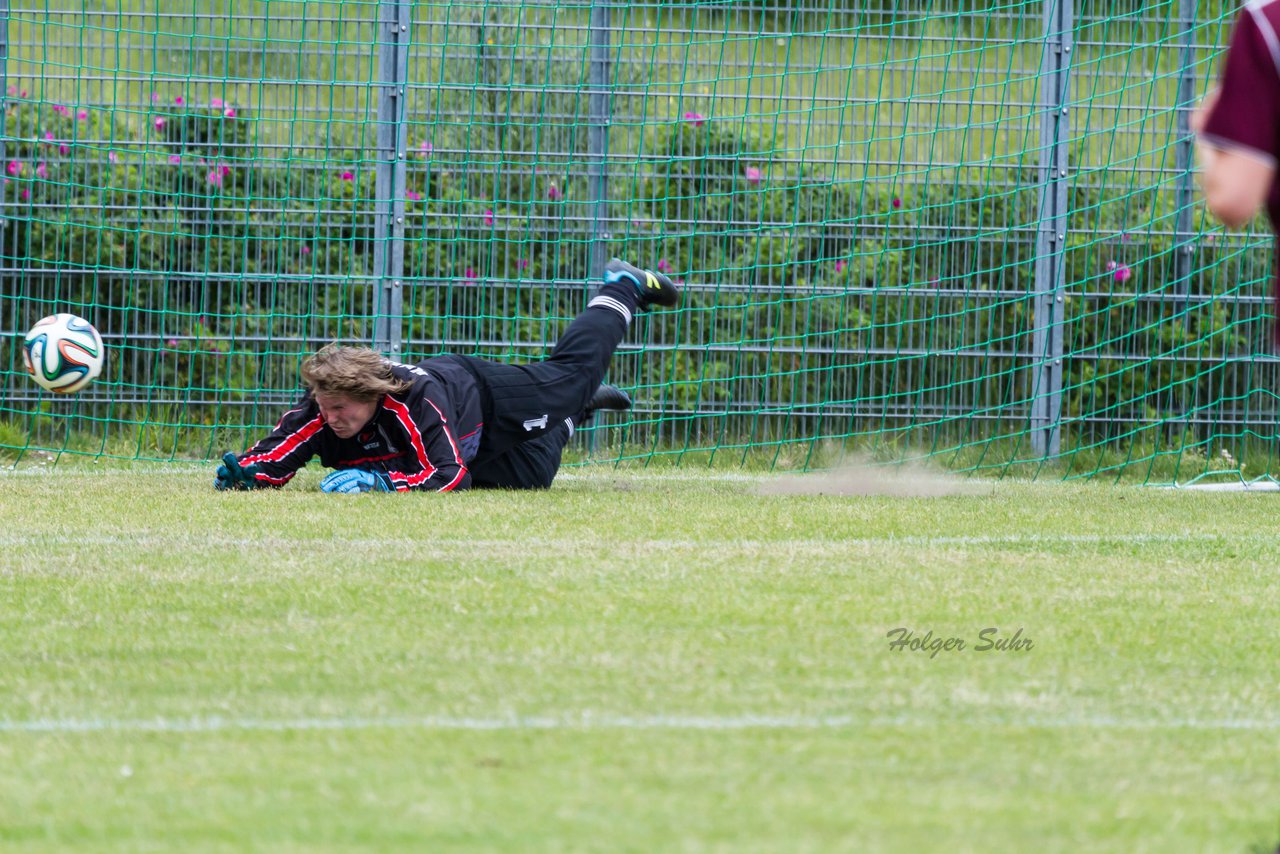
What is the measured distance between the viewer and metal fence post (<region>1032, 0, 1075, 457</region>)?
31.3ft

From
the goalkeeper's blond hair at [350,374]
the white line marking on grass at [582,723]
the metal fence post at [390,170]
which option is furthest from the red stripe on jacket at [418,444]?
the white line marking on grass at [582,723]

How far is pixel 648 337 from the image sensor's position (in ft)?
32.4

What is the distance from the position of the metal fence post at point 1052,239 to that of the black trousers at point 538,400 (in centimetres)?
309

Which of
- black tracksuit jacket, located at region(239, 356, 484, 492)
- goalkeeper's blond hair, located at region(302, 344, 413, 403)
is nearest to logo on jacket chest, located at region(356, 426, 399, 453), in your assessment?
black tracksuit jacket, located at region(239, 356, 484, 492)

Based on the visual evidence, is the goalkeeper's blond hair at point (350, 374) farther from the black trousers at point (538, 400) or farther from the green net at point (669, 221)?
the green net at point (669, 221)

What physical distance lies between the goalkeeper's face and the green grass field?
0.66 meters

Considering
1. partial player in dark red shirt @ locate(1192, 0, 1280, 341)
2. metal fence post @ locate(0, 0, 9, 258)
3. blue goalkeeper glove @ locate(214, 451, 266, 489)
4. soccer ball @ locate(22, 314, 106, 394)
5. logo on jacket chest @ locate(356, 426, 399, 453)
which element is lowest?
blue goalkeeper glove @ locate(214, 451, 266, 489)

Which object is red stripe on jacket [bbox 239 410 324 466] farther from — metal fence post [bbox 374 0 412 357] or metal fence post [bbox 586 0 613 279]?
metal fence post [bbox 586 0 613 279]

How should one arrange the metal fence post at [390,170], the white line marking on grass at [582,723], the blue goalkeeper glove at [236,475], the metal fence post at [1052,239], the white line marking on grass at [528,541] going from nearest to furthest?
the white line marking on grass at [582,723], the white line marking on grass at [528,541], the blue goalkeeper glove at [236,475], the metal fence post at [390,170], the metal fence post at [1052,239]

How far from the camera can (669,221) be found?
9.90 m

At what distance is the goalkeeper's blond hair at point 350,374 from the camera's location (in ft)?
21.0

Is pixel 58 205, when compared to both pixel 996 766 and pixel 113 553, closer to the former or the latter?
pixel 113 553

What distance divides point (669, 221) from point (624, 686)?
22.4 feet

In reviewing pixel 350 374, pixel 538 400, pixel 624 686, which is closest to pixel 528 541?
pixel 350 374
